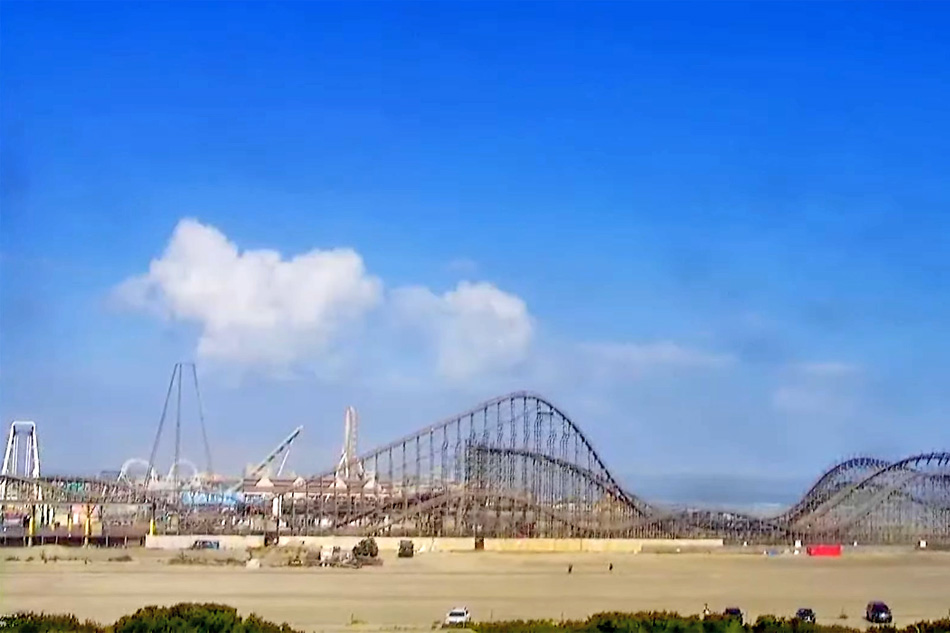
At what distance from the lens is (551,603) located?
33.6 metres

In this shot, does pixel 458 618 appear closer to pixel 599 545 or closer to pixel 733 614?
pixel 733 614

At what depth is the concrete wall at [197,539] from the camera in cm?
6076

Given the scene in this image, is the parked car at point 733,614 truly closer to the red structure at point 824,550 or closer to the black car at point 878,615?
the black car at point 878,615

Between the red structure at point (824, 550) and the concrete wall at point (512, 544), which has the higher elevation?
the concrete wall at point (512, 544)

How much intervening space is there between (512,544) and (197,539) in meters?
16.6

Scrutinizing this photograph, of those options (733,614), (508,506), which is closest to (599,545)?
(508,506)

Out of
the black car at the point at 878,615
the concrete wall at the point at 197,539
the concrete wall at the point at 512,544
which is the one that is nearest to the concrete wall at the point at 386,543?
the concrete wall at the point at 512,544

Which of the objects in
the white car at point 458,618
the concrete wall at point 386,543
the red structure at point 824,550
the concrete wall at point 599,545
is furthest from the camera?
the red structure at point 824,550

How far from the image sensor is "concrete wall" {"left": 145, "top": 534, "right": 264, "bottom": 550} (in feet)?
199

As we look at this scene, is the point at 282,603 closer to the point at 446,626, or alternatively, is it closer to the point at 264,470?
the point at 446,626

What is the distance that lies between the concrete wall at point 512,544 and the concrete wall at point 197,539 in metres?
1.52

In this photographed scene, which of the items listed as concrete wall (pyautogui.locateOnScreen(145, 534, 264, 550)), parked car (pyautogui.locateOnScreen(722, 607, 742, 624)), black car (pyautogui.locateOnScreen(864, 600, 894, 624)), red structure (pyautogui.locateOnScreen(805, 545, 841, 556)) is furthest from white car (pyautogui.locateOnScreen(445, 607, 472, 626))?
red structure (pyautogui.locateOnScreen(805, 545, 841, 556))

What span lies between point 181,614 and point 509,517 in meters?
50.3

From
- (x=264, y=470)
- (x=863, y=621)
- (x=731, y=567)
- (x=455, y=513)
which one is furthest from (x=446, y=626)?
(x=264, y=470)
